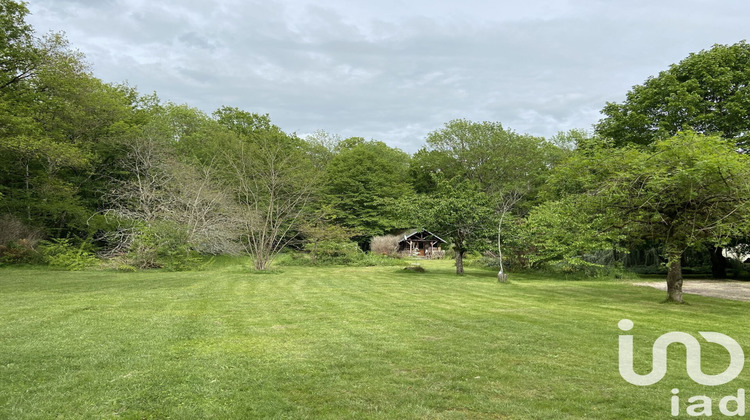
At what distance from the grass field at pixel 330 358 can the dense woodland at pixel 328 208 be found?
266 cm

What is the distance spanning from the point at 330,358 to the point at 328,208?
19213mm

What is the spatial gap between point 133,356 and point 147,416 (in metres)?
1.87

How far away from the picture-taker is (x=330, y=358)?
511 cm

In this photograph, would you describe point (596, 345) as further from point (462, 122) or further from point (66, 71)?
point (462, 122)

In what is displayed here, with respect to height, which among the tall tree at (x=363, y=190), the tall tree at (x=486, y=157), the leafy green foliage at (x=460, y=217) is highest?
the tall tree at (x=486, y=157)

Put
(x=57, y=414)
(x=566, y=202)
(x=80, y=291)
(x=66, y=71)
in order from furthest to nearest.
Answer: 1. (x=66, y=71)
2. (x=566, y=202)
3. (x=80, y=291)
4. (x=57, y=414)

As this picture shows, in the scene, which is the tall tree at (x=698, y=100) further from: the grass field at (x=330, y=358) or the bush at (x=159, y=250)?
the bush at (x=159, y=250)

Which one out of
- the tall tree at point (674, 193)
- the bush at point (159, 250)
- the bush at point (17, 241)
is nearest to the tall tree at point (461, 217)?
the tall tree at point (674, 193)

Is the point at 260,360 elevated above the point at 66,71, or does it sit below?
below

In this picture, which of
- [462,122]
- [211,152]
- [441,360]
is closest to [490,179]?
[462,122]

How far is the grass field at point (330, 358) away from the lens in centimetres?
366

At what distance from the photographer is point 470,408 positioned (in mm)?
3643

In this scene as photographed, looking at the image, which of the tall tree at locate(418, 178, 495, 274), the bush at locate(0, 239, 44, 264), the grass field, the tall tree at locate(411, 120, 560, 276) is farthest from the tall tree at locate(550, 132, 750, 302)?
the tall tree at locate(411, 120, 560, 276)

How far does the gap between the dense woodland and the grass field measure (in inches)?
105
